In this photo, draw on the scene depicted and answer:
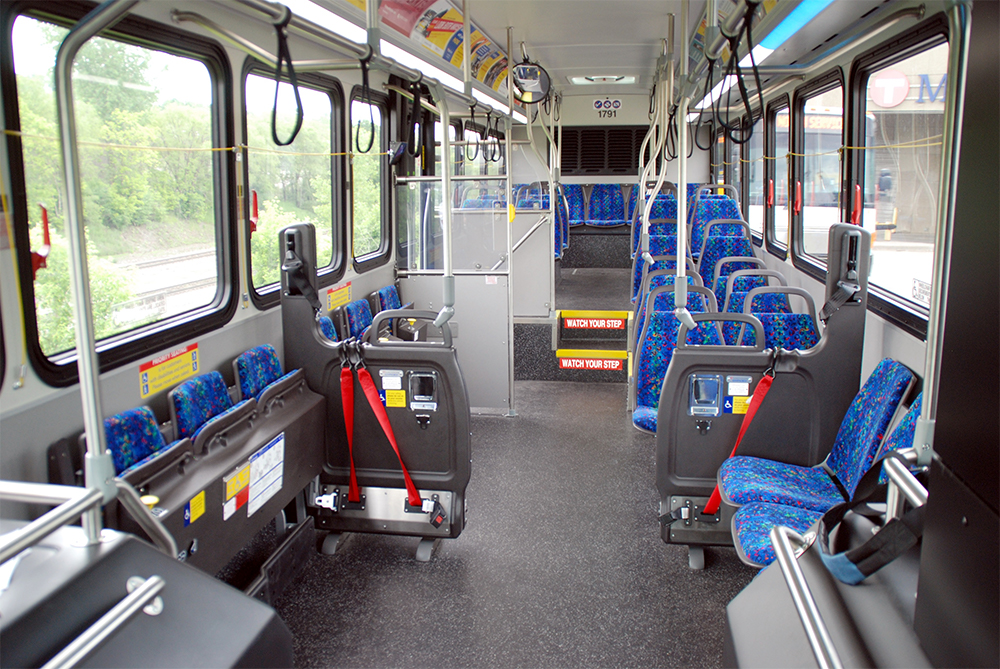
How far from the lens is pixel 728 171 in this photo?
1044 cm

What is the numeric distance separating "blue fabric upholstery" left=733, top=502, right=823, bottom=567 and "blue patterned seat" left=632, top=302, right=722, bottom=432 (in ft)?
3.69

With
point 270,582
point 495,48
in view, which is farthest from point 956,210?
point 495,48

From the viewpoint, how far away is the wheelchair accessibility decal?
1228 centimetres

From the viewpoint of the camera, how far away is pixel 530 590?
321 centimetres

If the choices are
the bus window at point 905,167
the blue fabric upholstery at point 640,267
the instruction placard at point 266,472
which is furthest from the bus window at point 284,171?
the bus window at point 905,167

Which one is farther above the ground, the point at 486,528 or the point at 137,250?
the point at 137,250

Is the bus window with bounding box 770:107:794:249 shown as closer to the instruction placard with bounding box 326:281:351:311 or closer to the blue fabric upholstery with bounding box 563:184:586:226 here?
the instruction placard with bounding box 326:281:351:311

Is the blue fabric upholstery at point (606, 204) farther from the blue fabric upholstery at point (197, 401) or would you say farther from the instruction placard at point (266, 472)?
the instruction placard at point (266, 472)

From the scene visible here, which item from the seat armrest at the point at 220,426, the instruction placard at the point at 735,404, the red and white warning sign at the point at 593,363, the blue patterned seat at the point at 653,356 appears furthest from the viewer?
the red and white warning sign at the point at 593,363

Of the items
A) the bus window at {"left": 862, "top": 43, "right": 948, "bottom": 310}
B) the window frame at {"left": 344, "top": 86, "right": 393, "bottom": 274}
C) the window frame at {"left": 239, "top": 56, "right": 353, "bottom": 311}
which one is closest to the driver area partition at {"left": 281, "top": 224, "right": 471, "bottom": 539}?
the window frame at {"left": 239, "top": 56, "right": 353, "bottom": 311}

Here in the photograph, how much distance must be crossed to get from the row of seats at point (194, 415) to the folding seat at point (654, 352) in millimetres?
1809

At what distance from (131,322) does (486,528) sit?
6.35 feet

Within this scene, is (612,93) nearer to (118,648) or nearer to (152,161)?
(152,161)

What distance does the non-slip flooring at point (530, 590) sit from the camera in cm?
279
